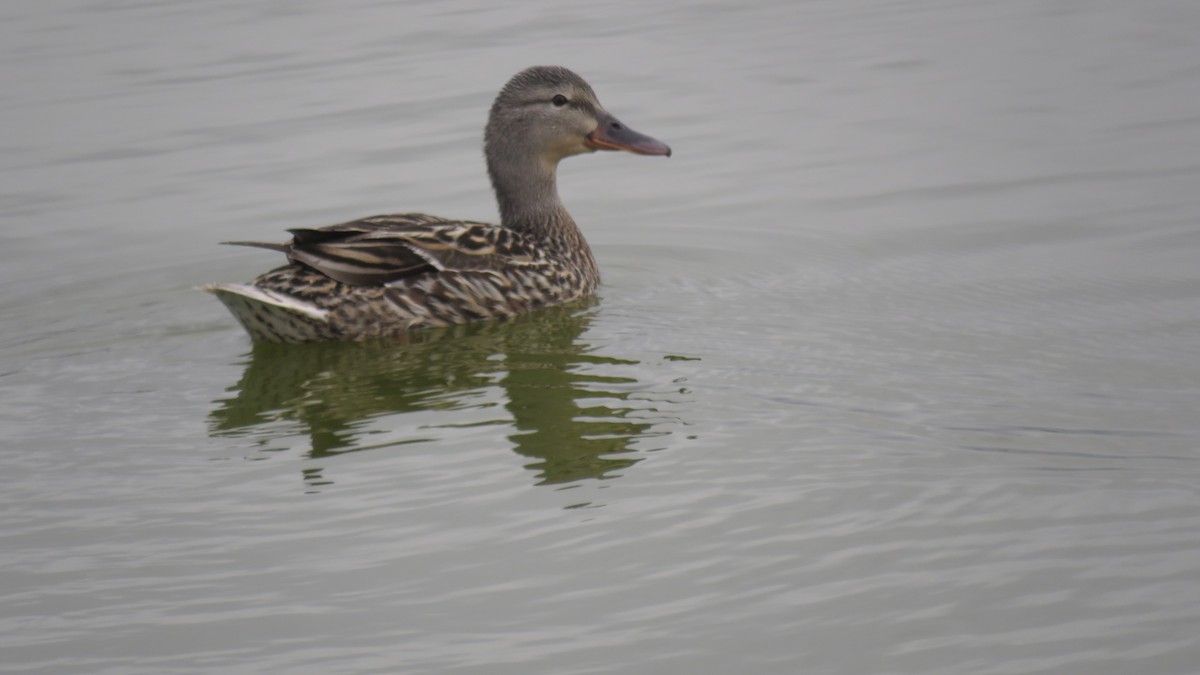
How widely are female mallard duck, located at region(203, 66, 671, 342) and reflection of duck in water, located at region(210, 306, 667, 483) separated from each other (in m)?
0.13

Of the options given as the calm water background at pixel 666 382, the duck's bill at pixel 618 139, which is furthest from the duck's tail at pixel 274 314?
the duck's bill at pixel 618 139

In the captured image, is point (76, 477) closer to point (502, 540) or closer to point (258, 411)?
point (258, 411)

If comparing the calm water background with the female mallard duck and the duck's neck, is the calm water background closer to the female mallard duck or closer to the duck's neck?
the female mallard duck

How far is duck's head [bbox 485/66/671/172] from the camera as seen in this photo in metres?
10.1

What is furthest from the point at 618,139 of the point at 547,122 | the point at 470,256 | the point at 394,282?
the point at 394,282

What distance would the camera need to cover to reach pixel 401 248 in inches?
356

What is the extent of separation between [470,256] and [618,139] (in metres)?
1.49

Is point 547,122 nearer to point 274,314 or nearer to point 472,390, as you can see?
point 274,314

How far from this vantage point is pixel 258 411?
7723 millimetres

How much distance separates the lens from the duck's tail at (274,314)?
8.39 metres

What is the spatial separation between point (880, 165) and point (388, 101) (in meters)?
4.41

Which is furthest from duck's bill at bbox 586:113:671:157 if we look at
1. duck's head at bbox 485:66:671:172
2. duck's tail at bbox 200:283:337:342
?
duck's tail at bbox 200:283:337:342

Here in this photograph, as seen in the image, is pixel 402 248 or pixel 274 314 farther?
pixel 402 248

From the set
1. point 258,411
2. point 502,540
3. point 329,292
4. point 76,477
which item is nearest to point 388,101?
point 329,292
